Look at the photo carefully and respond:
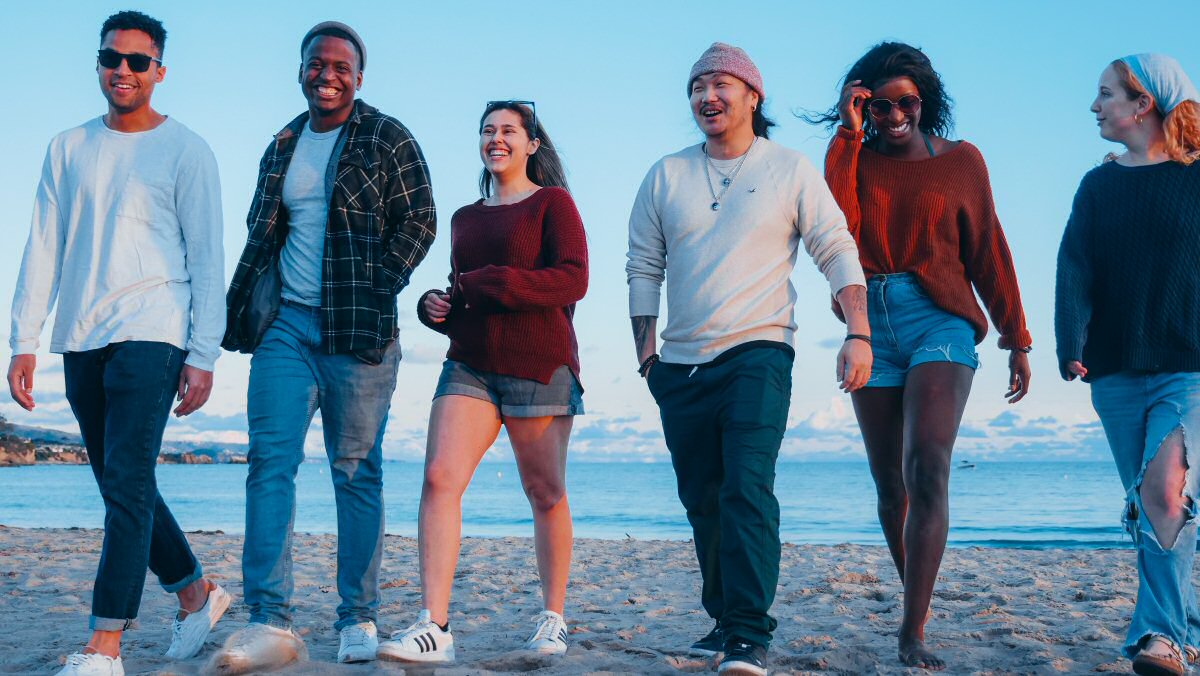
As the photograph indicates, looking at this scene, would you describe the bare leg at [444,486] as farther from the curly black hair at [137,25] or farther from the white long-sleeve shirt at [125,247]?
the curly black hair at [137,25]

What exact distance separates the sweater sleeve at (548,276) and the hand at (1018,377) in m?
1.71

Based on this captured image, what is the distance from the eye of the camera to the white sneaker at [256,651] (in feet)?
10.7

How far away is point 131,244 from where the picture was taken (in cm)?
352

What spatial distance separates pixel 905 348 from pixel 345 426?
6.94ft

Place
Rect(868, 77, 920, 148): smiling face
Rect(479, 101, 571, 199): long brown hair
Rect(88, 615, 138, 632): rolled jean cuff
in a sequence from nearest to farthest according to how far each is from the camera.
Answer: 1. Rect(88, 615, 138, 632): rolled jean cuff
2. Rect(868, 77, 920, 148): smiling face
3. Rect(479, 101, 571, 199): long brown hair

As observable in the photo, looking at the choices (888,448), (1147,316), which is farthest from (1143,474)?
(888,448)

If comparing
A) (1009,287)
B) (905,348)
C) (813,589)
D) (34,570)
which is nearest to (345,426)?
(905,348)

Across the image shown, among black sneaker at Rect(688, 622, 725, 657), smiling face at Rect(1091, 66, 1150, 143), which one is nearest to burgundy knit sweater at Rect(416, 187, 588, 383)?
black sneaker at Rect(688, 622, 725, 657)

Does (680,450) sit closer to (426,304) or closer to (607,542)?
(426,304)

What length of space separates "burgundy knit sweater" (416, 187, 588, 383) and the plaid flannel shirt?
0.21 meters

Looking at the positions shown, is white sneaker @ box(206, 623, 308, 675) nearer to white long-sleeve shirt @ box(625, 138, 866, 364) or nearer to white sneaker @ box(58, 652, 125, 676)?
white sneaker @ box(58, 652, 125, 676)

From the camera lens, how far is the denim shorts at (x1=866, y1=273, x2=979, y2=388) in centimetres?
374

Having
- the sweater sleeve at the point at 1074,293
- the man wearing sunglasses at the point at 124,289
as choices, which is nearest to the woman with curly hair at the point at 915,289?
the sweater sleeve at the point at 1074,293

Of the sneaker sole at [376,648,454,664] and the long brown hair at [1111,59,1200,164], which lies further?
the long brown hair at [1111,59,1200,164]
